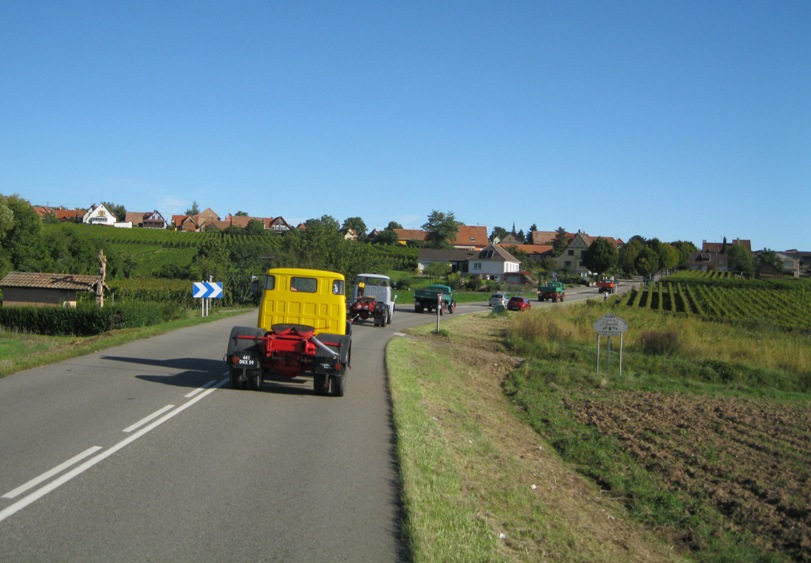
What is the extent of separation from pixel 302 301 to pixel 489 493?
7.91m

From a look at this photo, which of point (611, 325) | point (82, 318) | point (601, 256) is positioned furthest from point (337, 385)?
point (601, 256)

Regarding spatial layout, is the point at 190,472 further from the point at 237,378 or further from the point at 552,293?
the point at 552,293

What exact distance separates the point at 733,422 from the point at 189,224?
16661cm

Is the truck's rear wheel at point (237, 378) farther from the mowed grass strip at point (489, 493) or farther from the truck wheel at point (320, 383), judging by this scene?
the mowed grass strip at point (489, 493)

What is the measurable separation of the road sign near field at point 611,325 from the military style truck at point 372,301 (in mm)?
11833

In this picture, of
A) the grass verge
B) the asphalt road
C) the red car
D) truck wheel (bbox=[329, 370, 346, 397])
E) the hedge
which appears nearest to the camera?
the asphalt road

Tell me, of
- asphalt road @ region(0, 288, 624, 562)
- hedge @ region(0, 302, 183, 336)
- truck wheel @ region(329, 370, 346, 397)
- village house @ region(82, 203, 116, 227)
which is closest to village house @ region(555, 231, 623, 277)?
village house @ region(82, 203, 116, 227)

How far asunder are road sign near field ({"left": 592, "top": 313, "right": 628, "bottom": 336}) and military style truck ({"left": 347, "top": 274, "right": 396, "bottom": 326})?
1183 cm

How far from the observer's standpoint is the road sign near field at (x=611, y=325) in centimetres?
2325

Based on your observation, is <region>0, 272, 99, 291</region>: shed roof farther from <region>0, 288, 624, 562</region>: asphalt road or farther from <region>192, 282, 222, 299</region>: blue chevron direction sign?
<region>0, 288, 624, 562</region>: asphalt road

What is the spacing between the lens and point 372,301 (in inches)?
1342

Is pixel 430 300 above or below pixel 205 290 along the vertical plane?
below

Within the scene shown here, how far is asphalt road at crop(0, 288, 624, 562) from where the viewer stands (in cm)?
536

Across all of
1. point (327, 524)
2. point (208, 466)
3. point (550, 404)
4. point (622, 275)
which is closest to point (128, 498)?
point (208, 466)
